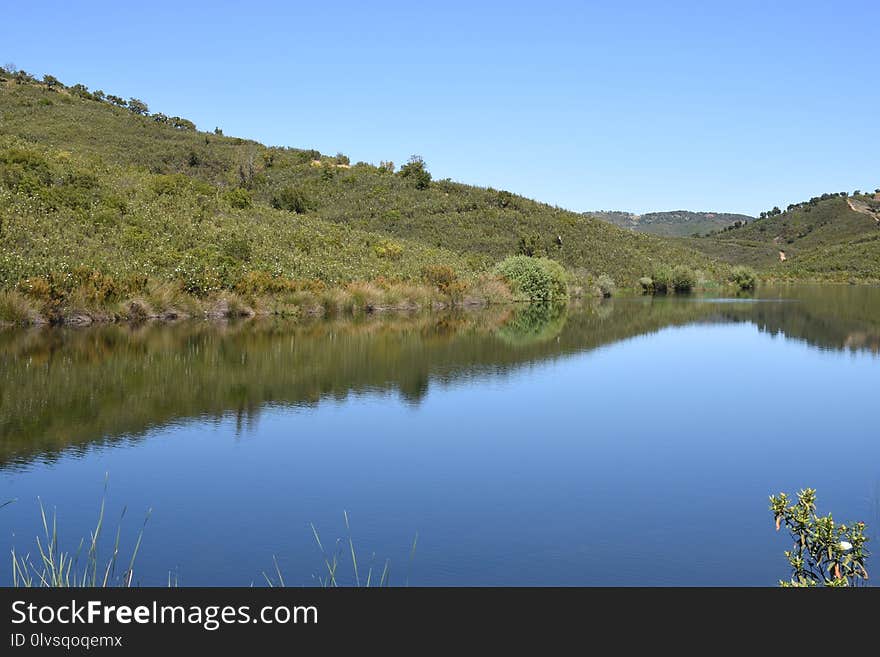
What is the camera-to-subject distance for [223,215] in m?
49.4

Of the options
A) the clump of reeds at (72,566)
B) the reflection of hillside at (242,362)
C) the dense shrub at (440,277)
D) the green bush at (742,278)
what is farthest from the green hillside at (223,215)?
the clump of reeds at (72,566)

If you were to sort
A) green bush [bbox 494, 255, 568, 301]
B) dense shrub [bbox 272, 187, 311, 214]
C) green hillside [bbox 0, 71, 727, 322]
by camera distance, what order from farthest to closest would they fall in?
dense shrub [bbox 272, 187, 311, 214] → green bush [bbox 494, 255, 568, 301] → green hillside [bbox 0, 71, 727, 322]

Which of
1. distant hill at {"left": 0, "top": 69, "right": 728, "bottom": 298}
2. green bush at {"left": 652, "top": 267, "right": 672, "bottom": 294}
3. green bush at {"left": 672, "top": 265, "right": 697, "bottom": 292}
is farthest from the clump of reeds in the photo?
green bush at {"left": 672, "top": 265, "right": 697, "bottom": 292}

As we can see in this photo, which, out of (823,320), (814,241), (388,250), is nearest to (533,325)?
(823,320)

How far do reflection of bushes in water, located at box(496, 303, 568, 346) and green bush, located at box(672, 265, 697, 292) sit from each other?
91.2ft

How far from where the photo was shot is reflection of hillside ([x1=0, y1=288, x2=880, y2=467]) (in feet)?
52.8

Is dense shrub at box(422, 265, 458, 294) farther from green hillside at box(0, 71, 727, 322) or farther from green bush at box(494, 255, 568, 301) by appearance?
green bush at box(494, 255, 568, 301)

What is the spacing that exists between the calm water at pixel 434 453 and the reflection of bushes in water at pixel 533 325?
3.33 meters

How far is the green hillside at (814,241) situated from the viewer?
11131 centimetres

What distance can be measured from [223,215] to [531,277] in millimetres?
19044

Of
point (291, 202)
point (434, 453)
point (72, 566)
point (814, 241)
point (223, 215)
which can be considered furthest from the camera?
point (814, 241)

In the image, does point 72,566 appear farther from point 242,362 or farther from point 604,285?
point 604,285
